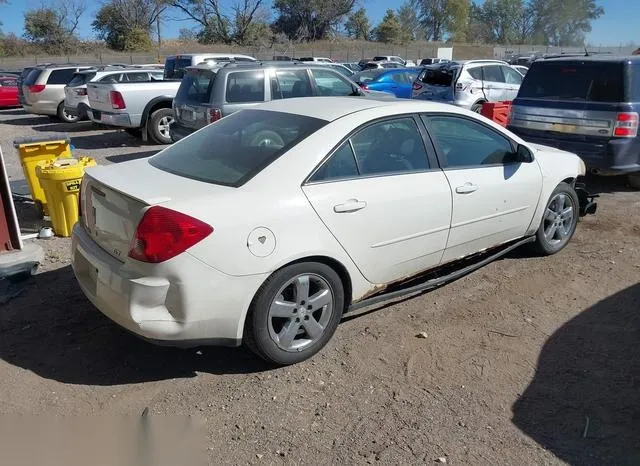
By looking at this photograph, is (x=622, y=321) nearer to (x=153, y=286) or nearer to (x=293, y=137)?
(x=293, y=137)

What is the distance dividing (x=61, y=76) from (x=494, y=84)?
40.4 ft

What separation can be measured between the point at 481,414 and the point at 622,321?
1.72 metres

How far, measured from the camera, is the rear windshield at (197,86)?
9023 millimetres

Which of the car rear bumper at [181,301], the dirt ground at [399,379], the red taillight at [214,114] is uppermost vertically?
the red taillight at [214,114]

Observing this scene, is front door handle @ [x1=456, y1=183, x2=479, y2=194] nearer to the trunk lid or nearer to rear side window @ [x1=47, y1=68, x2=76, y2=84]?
the trunk lid

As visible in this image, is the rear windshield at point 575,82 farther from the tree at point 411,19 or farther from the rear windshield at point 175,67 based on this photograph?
the tree at point 411,19

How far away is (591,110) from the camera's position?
7344 millimetres

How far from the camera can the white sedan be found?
3.07 meters

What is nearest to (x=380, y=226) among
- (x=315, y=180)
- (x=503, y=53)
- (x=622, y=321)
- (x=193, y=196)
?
(x=315, y=180)

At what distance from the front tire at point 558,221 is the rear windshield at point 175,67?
39.2 ft

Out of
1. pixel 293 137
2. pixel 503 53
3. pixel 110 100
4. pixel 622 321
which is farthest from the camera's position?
pixel 503 53

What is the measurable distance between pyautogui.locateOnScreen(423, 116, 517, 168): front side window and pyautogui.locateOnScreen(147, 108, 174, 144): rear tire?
8981 mm

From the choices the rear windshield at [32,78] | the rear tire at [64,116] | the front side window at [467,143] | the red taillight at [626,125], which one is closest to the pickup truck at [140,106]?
the rear tire at [64,116]

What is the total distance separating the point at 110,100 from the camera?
1213 cm
